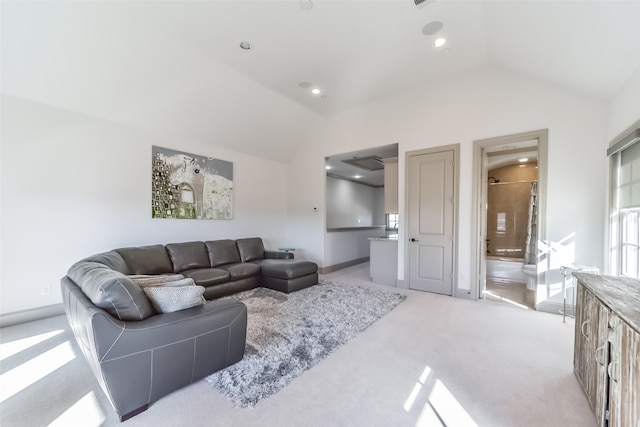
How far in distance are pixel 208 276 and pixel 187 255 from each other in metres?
0.70

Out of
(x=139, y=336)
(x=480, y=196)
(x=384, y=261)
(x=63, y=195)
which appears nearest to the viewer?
(x=139, y=336)

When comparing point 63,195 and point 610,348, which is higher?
point 63,195

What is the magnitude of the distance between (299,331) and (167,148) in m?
3.64

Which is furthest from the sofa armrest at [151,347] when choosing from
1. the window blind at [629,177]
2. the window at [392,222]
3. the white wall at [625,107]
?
the window at [392,222]

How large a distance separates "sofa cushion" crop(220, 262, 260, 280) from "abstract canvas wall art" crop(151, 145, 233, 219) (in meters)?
1.23

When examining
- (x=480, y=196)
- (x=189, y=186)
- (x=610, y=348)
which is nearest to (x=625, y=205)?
(x=480, y=196)

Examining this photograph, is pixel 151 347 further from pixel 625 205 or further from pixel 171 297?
pixel 625 205

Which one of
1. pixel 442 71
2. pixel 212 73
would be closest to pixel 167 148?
pixel 212 73

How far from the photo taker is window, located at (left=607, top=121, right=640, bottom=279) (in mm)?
2355

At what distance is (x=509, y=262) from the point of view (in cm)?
530

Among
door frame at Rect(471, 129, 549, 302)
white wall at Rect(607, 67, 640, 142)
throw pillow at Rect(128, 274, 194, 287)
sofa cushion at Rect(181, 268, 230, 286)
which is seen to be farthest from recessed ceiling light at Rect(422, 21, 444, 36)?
sofa cushion at Rect(181, 268, 230, 286)

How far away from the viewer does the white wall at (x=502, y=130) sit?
10.1ft

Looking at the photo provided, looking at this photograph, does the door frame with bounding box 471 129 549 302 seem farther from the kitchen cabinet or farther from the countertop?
the countertop

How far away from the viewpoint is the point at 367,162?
5863 millimetres
